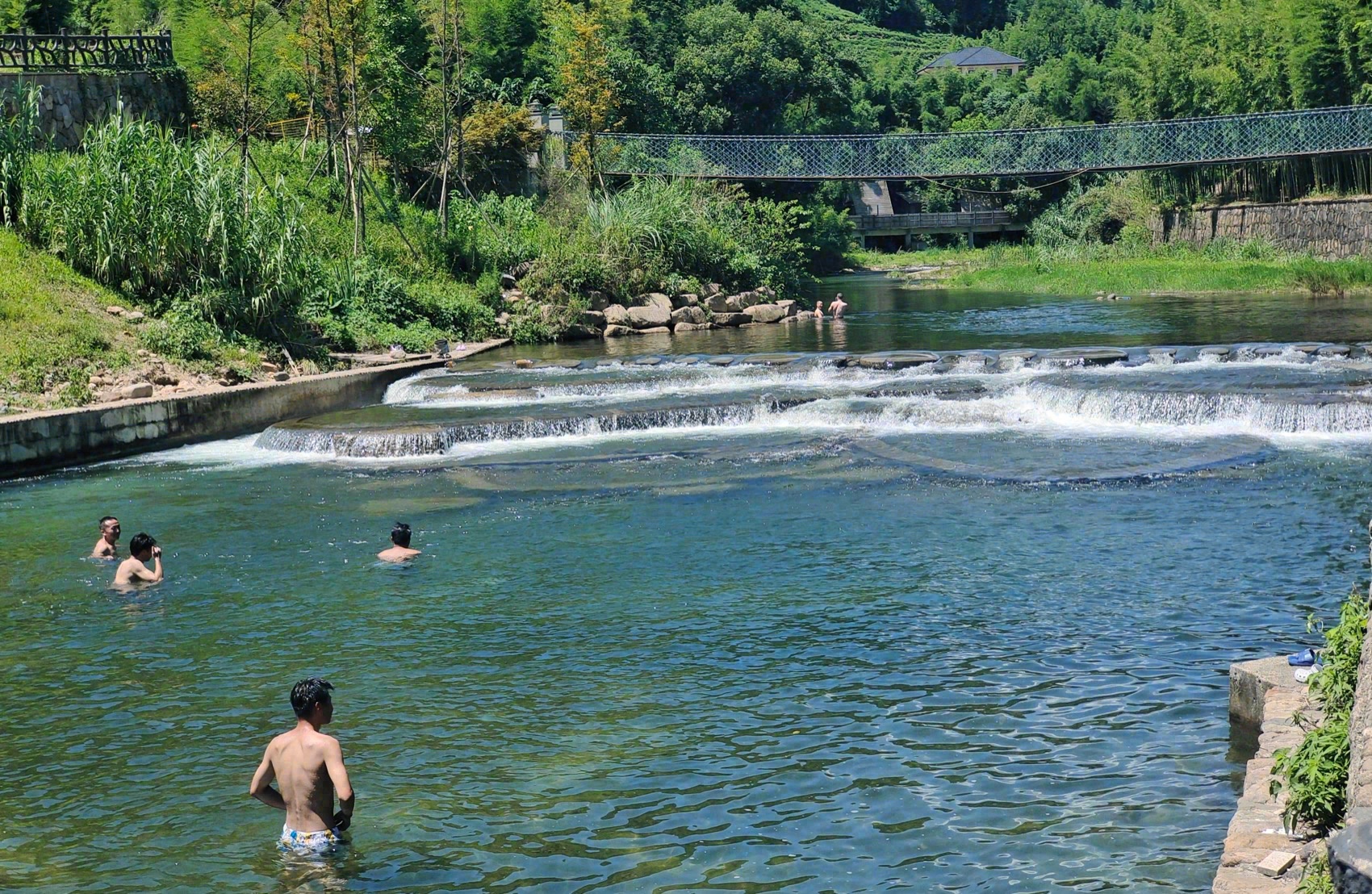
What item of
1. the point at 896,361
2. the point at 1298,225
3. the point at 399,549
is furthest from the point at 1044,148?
the point at 399,549

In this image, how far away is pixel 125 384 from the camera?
70.7ft

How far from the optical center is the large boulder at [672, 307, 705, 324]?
3647 centimetres

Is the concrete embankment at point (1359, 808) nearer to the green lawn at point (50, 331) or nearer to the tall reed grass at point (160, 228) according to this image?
the green lawn at point (50, 331)

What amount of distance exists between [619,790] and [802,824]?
1.09 m

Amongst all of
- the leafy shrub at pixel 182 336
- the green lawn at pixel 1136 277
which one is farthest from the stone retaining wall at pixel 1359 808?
the green lawn at pixel 1136 277

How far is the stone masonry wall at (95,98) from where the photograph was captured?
1163 inches

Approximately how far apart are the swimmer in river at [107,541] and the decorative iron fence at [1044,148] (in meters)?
30.2

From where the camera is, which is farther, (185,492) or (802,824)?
(185,492)

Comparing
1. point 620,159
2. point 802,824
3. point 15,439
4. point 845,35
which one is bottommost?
point 802,824

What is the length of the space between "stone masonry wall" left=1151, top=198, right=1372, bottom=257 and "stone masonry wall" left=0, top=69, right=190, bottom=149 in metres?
32.5

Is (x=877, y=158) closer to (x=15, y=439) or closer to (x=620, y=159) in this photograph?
(x=620, y=159)

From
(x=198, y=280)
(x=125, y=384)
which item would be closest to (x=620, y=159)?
(x=198, y=280)

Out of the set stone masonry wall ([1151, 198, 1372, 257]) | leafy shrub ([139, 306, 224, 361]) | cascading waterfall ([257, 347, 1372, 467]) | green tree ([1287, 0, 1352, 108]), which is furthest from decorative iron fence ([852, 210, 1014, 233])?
leafy shrub ([139, 306, 224, 361])

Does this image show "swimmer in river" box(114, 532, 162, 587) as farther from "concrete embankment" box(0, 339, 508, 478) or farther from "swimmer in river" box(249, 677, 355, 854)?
"concrete embankment" box(0, 339, 508, 478)
